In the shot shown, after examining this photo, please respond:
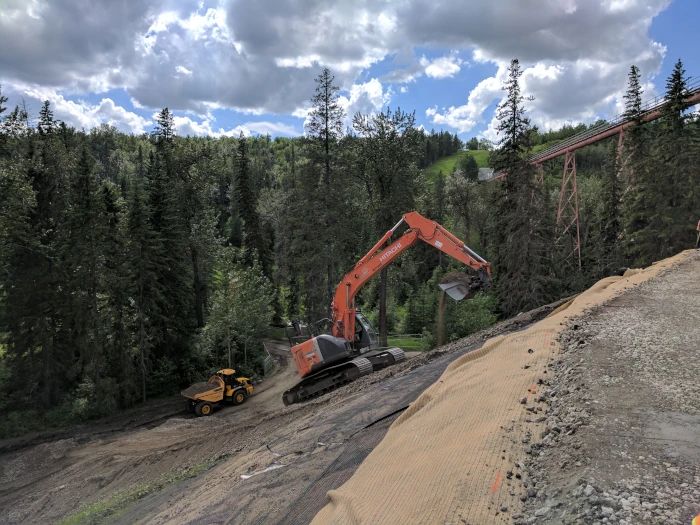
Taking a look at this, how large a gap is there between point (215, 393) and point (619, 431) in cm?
1824

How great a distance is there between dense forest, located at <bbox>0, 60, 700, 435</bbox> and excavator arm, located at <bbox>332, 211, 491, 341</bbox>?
29.2 ft

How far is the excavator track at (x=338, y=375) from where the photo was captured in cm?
1548

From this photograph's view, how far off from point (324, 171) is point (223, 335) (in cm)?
1160

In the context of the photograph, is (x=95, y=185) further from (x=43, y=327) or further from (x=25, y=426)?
(x=25, y=426)

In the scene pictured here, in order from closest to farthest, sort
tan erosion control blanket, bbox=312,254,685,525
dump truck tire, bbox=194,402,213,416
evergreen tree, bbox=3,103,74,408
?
tan erosion control blanket, bbox=312,254,685,525, dump truck tire, bbox=194,402,213,416, evergreen tree, bbox=3,103,74,408

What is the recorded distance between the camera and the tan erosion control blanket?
175 inches

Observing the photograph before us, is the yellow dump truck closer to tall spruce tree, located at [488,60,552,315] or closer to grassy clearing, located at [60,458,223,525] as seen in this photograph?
grassy clearing, located at [60,458,223,525]

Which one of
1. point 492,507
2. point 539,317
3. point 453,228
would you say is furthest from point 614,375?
point 453,228

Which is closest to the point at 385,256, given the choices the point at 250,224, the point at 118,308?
the point at 118,308

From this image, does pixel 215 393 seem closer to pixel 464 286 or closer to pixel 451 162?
pixel 464 286

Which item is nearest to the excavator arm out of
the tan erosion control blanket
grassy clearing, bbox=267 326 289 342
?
the tan erosion control blanket

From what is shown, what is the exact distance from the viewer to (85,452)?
55.3ft

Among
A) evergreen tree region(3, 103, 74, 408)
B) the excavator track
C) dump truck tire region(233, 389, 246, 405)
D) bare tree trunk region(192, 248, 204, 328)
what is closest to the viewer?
the excavator track

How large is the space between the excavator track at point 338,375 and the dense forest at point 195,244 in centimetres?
771
